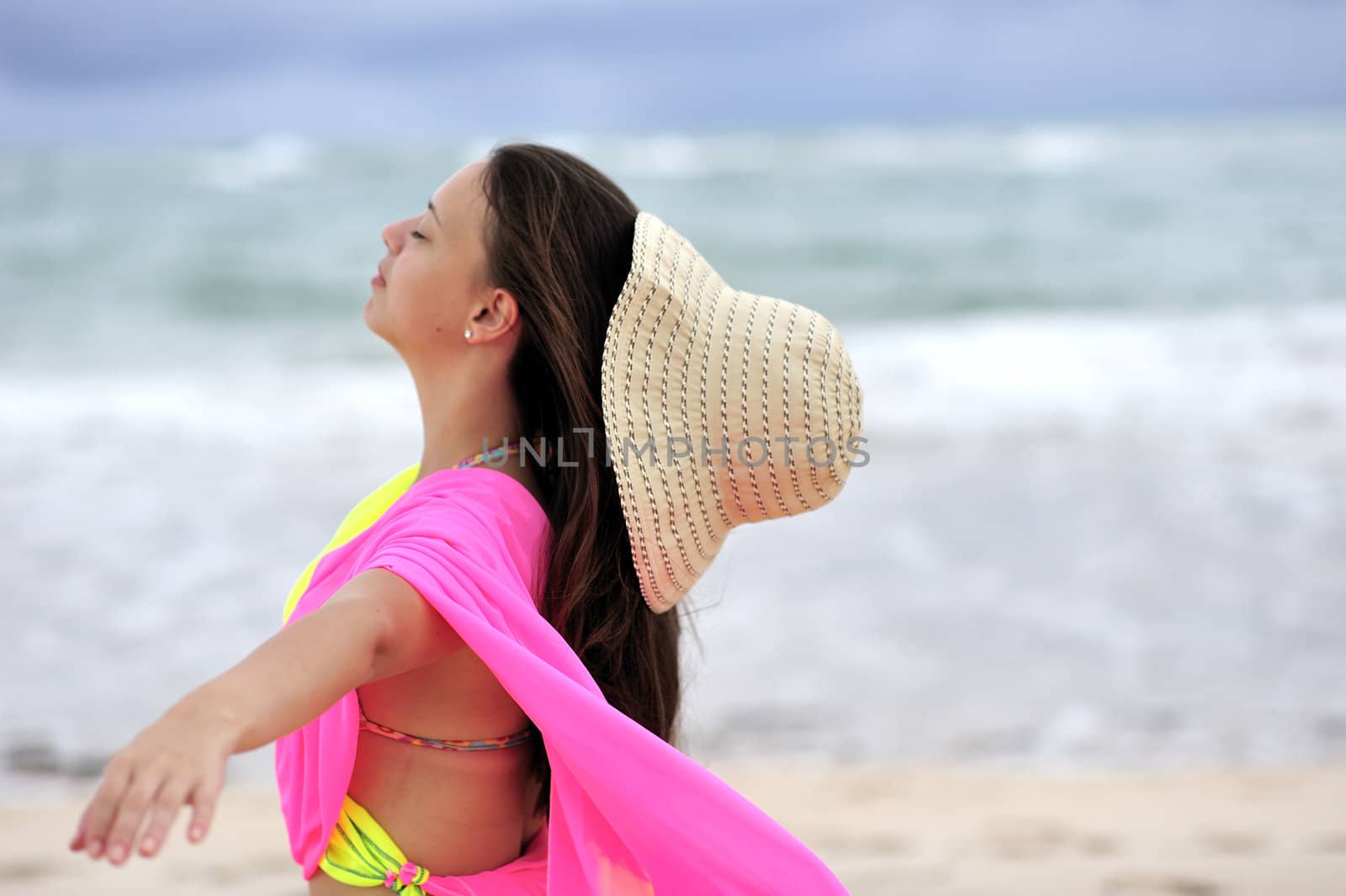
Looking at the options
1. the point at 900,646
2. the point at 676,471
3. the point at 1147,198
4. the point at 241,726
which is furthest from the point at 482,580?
the point at 1147,198

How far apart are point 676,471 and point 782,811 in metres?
2.17

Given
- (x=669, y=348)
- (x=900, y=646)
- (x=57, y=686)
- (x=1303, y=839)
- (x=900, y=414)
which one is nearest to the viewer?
(x=669, y=348)

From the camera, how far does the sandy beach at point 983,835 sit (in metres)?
3.09

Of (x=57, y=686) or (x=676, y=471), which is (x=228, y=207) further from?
(x=676, y=471)

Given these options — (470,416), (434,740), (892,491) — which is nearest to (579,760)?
(434,740)

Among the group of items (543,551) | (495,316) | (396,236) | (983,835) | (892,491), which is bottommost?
(983,835)

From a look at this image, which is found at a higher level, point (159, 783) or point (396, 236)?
point (396, 236)

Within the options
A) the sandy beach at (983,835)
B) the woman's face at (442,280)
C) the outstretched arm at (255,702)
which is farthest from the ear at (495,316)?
the sandy beach at (983,835)

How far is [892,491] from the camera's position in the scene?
6.60 m

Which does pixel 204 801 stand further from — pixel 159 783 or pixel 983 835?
pixel 983 835

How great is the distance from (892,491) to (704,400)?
16.8 feet

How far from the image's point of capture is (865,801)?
360 centimetres

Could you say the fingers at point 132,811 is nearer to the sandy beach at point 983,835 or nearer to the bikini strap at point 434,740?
the bikini strap at point 434,740

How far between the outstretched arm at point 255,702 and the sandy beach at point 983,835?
2.06 m
